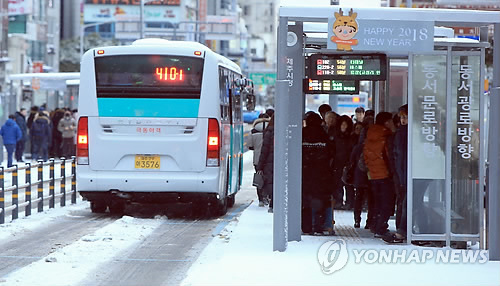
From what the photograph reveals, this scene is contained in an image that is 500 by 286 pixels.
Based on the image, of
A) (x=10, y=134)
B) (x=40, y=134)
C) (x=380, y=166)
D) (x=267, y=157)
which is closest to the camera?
(x=380, y=166)

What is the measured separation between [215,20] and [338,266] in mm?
66608

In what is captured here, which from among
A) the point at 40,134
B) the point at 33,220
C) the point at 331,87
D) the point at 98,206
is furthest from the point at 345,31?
the point at 40,134

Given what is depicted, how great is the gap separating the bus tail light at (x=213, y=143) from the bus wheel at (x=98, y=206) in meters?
2.58

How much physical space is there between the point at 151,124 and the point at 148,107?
11.8 inches

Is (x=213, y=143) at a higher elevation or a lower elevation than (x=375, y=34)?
lower

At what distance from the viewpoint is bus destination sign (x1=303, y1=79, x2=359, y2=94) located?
1741 centimetres

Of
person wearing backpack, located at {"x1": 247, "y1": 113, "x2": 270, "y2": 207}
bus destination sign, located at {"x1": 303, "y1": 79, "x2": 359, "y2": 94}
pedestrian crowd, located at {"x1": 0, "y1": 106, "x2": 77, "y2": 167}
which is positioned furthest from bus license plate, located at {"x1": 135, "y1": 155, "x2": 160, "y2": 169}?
pedestrian crowd, located at {"x1": 0, "y1": 106, "x2": 77, "y2": 167}

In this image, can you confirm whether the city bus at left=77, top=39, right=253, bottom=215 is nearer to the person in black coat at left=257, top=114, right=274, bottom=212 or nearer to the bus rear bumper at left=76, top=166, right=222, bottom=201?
the bus rear bumper at left=76, top=166, right=222, bottom=201

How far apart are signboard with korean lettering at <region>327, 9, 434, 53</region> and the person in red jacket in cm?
232

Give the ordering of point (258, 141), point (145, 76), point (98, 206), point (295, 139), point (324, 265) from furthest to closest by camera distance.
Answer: point (258, 141)
point (98, 206)
point (145, 76)
point (295, 139)
point (324, 265)

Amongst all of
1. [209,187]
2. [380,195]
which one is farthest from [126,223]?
[380,195]

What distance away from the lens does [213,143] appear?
19062mm

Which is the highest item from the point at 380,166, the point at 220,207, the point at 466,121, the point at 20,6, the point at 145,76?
the point at 20,6

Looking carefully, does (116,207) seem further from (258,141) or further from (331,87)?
(331,87)
